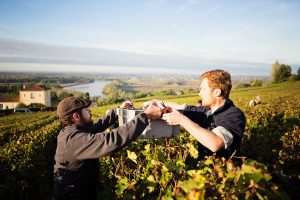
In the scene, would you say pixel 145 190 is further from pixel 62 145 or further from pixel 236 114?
pixel 236 114

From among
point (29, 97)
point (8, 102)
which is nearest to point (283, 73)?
point (29, 97)

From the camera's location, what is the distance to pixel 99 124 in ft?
12.8

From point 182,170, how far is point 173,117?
21.3 inches

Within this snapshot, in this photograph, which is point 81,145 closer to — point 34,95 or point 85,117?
point 85,117

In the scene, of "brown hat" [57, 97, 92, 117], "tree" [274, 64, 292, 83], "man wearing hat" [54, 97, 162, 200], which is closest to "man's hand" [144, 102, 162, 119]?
"man wearing hat" [54, 97, 162, 200]

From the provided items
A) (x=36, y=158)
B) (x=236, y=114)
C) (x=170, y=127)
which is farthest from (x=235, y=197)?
(x=36, y=158)

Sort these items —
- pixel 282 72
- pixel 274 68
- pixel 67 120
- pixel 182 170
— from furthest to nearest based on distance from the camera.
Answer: pixel 274 68
pixel 282 72
pixel 67 120
pixel 182 170

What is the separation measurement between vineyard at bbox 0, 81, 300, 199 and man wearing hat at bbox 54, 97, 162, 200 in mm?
257

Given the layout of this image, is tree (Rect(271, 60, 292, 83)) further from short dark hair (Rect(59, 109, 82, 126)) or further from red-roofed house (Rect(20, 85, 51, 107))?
short dark hair (Rect(59, 109, 82, 126))

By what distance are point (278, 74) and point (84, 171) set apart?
315 feet

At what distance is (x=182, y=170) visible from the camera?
2465 millimetres

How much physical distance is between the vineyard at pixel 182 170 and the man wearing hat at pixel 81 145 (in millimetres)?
257

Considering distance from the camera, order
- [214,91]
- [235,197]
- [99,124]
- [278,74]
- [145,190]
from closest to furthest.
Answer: [235,197]
[145,190]
[214,91]
[99,124]
[278,74]

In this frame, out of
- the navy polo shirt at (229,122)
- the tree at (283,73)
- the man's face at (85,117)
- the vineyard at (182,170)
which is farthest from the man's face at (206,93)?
the tree at (283,73)
